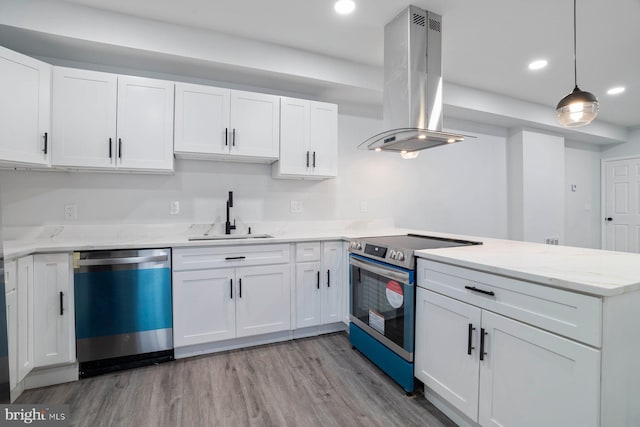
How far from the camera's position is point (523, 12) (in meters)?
2.25

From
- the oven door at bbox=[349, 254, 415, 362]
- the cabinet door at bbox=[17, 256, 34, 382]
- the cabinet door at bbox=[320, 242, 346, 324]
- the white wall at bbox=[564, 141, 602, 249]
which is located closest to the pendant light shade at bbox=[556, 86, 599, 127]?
the oven door at bbox=[349, 254, 415, 362]

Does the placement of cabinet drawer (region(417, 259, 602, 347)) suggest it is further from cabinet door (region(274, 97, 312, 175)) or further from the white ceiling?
the white ceiling

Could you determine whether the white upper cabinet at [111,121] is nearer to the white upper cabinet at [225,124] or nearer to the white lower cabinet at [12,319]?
the white upper cabinet at [225,124]

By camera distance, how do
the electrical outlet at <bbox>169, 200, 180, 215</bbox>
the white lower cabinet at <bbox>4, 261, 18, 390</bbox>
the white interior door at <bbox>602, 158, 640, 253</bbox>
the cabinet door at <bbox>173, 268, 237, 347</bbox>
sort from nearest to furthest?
the white lower cabinet at <bbox>4, 261, 18, 390</bbox> < the cabinet door at <bbox>173, 268, 237, 347</bbox> < the electrical outlet at <bbox>169, 200, 180, 215</bbox> < the white interior door at <bbox>602, 158, 640, 253</bbox>

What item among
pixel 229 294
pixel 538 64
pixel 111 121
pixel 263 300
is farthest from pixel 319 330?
pixel 538 64

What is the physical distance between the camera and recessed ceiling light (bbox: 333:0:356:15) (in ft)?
6.98

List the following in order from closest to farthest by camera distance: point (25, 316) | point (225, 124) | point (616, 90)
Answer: point (25, 316) < point (225, 124) < point (616, 90)

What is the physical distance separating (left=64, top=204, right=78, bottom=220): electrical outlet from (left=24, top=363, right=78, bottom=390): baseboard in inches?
Result: 45.4

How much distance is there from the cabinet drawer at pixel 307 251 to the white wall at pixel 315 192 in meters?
0.62

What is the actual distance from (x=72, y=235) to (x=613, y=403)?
3.48 m

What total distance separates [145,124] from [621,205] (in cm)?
761

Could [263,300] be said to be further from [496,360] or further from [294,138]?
[496,360]

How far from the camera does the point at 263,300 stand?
2.52 metres

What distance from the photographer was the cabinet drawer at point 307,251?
2.64m
